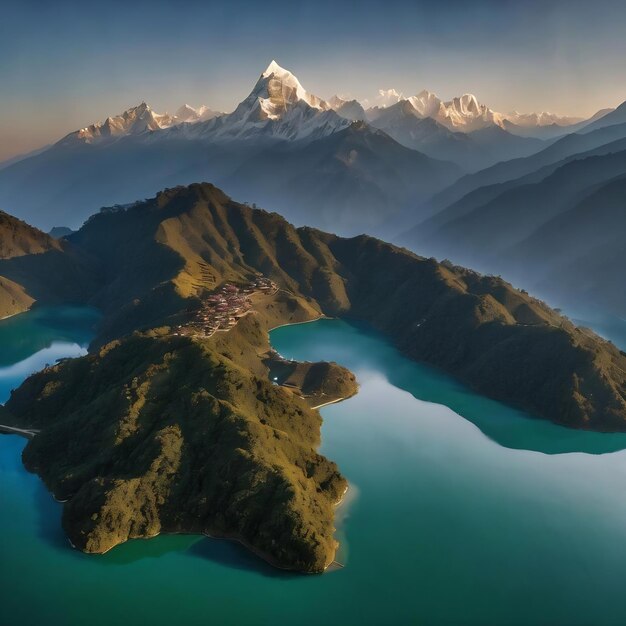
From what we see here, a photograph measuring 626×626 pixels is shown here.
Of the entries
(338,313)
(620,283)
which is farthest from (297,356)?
(620,283)

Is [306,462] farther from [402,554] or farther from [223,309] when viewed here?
[223,309]

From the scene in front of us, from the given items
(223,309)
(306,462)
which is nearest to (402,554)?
(306,462)

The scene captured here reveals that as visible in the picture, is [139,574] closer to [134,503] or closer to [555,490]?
[134,503]

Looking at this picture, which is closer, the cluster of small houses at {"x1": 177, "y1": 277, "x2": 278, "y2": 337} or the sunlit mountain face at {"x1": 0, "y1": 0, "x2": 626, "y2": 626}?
the sunlit mountain face at {"x1": 0, "y1": 0, "x2": 626, "y2": 626}

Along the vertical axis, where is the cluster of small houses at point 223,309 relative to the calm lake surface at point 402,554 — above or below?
above

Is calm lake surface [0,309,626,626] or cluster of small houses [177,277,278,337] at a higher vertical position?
cluster of small houses [177,277,278,337]
